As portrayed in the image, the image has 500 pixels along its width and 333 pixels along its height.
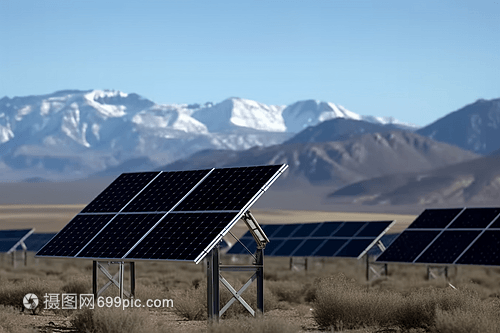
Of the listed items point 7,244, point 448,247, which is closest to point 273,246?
point 7,244

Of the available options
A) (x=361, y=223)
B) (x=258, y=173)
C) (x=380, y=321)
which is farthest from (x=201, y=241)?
(x=361, y=223)

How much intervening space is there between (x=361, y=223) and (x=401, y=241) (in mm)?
15782

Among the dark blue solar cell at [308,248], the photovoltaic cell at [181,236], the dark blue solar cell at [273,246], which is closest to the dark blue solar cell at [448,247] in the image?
the photovoltaic cell at [181,236]

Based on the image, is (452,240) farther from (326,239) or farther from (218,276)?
(326,239)

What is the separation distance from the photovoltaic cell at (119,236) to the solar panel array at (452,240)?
15.4 m

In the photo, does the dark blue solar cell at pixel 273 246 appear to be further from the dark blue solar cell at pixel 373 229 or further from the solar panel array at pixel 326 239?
the dark blue solar cell at pixel 373 229

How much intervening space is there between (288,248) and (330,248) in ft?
18.6

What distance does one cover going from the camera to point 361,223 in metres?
57.7

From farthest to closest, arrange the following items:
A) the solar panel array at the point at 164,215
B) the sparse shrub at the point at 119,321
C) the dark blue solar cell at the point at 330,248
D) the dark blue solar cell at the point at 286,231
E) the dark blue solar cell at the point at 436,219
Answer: the dark blue solar cell at the point at 286,231, the dark blue solar cell at the point at 330,248, the dark blue solar cell at the point at 436,219, the solar panel array at the point at 164,215, the sparse shrub at the point at 119,321

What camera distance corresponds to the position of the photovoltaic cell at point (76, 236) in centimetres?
2638

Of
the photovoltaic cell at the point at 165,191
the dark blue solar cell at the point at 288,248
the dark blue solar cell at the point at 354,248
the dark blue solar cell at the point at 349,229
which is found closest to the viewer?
the photovoltaic cell at the point at 165,191

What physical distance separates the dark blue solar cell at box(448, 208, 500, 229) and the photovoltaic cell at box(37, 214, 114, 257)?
18.4 m

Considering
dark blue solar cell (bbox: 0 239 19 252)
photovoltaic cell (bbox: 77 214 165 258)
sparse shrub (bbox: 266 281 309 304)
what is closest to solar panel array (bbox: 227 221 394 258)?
sparse shrub (bbox: 266 281 309 304)

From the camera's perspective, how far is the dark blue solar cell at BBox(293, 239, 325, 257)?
56.5m
